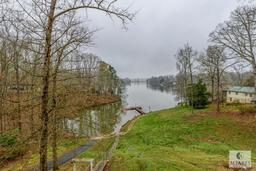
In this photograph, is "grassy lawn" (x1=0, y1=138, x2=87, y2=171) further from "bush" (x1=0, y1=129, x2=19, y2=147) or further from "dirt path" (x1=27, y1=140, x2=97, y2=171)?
"bush" (x1=0, y1=129, x2=19, y2=147)

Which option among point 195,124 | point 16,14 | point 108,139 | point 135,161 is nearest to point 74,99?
point 135,161

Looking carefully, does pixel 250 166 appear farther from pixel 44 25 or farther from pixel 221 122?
pixel 221 122

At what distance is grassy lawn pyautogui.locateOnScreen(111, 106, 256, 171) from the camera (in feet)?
48.6

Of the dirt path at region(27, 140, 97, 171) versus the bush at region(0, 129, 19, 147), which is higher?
the bush at region(0, 129, 19, 147)

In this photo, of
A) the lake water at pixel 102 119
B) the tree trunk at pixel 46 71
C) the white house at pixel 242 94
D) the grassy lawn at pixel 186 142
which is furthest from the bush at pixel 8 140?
the white house at pixel 242 94

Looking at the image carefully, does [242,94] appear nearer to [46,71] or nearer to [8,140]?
[8,140]

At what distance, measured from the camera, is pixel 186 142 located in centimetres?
2519

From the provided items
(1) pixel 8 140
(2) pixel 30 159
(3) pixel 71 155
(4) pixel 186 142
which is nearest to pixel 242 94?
(4) pixel 186 142

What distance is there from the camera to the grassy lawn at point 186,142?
14812mm

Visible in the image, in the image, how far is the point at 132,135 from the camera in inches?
1156

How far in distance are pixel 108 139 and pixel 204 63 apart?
862 inches

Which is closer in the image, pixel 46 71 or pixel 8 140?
pixel 46 71

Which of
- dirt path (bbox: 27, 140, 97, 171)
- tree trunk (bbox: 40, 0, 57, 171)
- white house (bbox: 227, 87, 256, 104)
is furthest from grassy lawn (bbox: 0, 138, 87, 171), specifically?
white house (bbox: 227, 87, 256, 104)

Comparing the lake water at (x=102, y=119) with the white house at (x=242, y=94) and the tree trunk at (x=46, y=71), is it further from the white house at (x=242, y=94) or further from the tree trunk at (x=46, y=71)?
the white house at (x=242, y=94)
